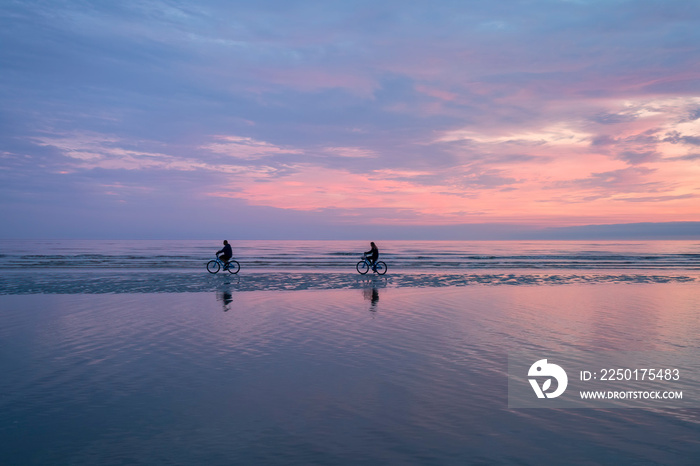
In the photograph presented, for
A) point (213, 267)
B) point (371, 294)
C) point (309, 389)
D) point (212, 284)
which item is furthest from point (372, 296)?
point (213, 267)

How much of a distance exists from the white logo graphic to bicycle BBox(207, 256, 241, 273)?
87.2 feet

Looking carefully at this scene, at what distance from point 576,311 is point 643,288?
34.3 feet

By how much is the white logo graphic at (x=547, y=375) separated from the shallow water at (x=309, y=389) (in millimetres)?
522

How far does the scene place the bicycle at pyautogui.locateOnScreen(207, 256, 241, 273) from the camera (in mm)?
32656

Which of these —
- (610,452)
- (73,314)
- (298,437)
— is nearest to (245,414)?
(298,437)

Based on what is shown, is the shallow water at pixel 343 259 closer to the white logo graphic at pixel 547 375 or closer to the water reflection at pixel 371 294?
the water reflection at pixel 371 294

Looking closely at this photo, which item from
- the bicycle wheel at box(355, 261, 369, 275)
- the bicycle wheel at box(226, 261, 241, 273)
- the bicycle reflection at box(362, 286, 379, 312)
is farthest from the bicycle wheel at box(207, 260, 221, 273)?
the bicycle reflection at box(362, 286, 379, 312)

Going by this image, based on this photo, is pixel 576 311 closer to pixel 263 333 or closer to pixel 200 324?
pixel 263 333

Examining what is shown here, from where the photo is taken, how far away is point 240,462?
→ 191 inches

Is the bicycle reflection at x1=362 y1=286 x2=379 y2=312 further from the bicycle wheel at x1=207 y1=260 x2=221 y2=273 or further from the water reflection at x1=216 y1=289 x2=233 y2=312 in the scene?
the bicycle wheel at x1=207 y1=260 x2=221 y2=273

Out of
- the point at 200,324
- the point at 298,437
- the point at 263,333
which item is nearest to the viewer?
the point at 298,437

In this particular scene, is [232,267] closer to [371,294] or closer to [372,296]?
[371,294]

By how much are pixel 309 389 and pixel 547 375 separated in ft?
14.2

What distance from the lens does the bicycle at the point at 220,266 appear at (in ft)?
107
